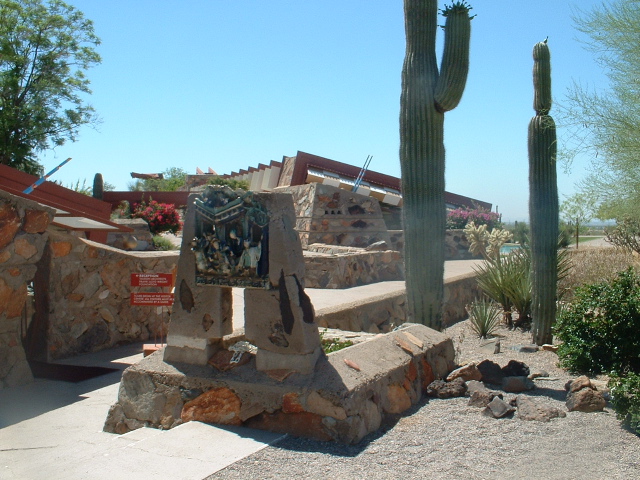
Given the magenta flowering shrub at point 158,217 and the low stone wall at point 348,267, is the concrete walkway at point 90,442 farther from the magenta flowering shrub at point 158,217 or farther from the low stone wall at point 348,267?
the magenta flowering shrub at point 158,217

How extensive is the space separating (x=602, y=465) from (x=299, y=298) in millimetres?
2350

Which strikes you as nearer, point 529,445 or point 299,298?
point 529,445

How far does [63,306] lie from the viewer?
26.5 feet

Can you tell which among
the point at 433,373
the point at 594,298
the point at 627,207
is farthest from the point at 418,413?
the point at 627,207

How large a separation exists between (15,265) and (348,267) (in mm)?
8569

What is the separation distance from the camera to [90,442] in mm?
5047

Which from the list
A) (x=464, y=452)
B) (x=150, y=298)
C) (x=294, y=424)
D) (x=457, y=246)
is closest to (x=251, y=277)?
(x=294, y=424)

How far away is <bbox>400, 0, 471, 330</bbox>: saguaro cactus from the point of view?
24.5 ft

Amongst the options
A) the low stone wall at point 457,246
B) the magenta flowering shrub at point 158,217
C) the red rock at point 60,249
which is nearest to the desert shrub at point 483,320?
the red rock at point 60,249

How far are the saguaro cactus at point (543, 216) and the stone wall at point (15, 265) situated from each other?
6002 mm

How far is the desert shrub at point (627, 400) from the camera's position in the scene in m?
4.76

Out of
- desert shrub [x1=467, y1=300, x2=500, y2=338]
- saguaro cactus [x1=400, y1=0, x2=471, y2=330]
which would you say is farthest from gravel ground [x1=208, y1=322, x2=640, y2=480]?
desert shrub [x1=467, y1=300, x2=500, y2=338]

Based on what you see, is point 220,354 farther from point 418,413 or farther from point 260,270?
point 418,413

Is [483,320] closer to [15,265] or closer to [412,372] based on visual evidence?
[412,372]
